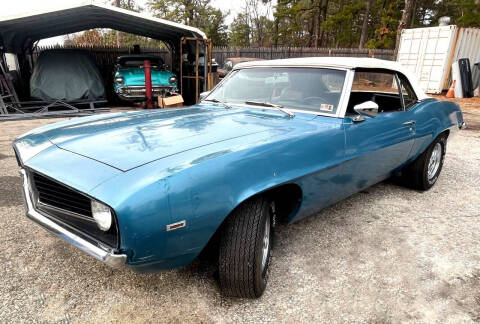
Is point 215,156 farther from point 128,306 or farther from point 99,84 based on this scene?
point 99,84

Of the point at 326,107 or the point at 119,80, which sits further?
the point at 119,80

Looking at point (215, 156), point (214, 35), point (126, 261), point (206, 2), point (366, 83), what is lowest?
point (126, 261)

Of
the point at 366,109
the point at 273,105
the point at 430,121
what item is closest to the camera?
the point at 366,109

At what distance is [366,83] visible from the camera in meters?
3.77

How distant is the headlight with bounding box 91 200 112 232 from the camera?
1.64 m

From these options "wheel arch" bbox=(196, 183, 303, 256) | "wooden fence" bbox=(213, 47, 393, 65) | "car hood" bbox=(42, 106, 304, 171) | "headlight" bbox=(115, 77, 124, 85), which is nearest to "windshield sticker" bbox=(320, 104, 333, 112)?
"car hood" bbox=(42, 106, 304, 171)

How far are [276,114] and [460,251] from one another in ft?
6.21

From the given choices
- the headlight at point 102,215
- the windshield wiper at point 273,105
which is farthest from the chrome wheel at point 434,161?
the headlight at point 102,215

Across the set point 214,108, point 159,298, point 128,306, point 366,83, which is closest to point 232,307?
point 159,298

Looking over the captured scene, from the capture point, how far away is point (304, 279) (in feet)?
7.61

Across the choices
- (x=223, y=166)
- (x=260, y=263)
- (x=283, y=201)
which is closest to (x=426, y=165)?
(x=283, y=201)

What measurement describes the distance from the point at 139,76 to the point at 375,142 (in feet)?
27.4

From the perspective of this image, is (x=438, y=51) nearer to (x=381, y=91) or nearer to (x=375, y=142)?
(x=381, y=91)

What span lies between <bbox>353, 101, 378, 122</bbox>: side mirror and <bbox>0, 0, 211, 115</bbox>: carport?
7665 mm
